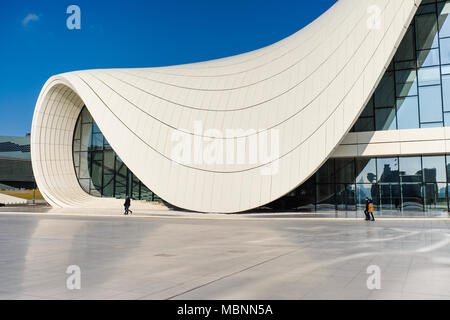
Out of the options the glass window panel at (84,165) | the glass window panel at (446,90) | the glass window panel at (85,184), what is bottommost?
the glass window panel at (85,184)

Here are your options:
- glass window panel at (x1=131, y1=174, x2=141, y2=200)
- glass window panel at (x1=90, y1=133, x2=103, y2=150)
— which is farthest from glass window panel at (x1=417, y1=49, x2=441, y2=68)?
glass window panel at (x1=90, y1=133, x2=103, y2=150)

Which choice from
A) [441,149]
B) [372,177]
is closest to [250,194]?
[372,177]

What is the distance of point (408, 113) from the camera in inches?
1003

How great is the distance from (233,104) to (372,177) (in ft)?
35.4

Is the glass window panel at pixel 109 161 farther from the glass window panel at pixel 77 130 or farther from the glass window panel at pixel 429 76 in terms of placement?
the glass window panel at pixel 429 76

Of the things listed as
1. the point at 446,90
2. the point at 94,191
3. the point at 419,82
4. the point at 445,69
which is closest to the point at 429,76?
the point at 419,82

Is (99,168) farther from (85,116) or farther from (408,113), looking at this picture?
(408,113)

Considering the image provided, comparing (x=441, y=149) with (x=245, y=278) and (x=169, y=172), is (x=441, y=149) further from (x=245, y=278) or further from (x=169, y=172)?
(x=245, y=278)

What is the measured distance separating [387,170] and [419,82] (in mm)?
6282

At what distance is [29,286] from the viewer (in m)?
5.65

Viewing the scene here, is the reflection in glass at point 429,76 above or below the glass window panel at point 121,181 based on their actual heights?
above

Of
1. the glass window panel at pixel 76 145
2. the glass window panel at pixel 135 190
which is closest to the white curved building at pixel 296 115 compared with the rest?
the glass window panel at pixel 135 190

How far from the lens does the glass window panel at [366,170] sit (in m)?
26.3

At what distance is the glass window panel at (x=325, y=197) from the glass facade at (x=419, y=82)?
457cm
